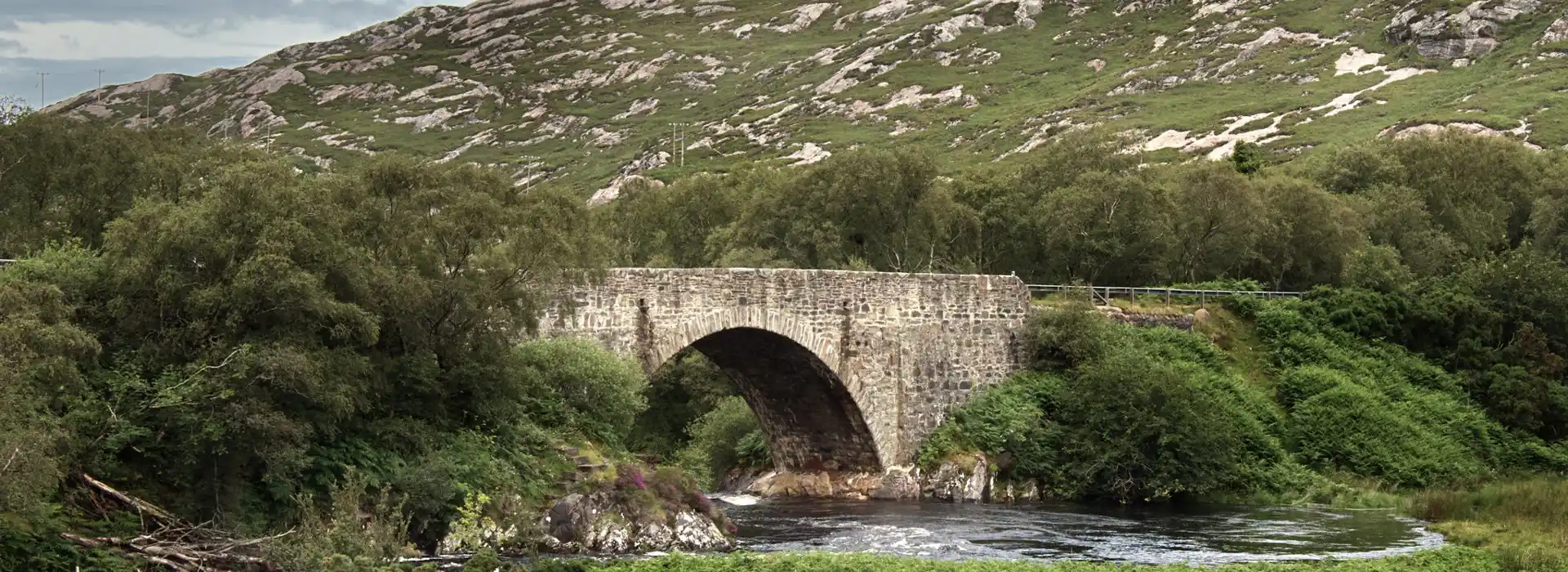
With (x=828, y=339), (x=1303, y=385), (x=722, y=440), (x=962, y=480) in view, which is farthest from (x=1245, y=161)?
(x=828, y=339)

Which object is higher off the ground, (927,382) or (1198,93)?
(1198,93)

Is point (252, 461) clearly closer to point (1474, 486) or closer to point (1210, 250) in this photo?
point (1474, 486)

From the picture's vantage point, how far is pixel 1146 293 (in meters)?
60.3

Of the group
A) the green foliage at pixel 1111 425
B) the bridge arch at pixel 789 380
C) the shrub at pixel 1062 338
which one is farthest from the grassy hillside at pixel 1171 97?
the bridge arch at pixel 789 380

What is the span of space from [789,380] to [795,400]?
128 centimetres

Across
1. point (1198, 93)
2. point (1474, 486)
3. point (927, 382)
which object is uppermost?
point (1198, 93)

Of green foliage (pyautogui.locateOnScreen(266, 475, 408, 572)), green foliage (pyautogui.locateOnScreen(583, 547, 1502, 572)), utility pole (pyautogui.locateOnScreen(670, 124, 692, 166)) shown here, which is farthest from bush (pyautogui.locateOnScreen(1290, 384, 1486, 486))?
utility pole (pyautogui.locateOnScreen(670, 124, 692, 166))

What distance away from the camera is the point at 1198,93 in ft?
532

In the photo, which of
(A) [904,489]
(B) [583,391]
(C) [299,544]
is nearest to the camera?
(C) [299,544]

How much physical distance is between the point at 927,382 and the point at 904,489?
350 cm

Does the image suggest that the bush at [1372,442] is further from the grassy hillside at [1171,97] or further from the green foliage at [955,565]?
the grassy hillside at [1171,97]

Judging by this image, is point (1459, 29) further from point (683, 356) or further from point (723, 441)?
point (723, 441)

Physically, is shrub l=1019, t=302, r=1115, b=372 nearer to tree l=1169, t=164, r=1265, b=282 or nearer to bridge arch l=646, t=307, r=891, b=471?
bridge arch l=646, t=307, r=891, b=471

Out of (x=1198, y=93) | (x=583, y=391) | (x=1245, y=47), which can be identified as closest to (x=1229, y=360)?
(x=583, y=391)
